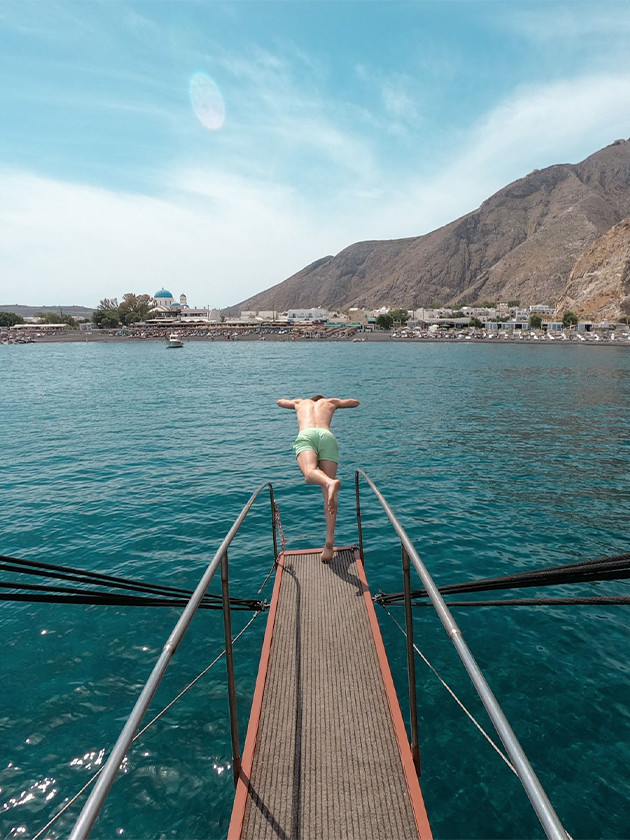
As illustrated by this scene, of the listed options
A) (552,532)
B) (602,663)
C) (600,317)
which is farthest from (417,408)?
(600,317)

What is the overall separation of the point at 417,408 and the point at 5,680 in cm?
2745

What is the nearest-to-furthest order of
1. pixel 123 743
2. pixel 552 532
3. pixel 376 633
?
pixel 123 743, pixel 376 633, pixel 552 532

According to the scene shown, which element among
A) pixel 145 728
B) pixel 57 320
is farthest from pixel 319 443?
pixel 57 320

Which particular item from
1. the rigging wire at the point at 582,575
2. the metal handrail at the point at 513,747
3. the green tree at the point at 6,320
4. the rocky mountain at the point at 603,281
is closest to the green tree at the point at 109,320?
the green tree at the point at 6,320

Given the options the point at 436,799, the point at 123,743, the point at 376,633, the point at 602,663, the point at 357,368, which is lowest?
the point at 357,368

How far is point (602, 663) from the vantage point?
6.71m

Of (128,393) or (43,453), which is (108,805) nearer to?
(43,453)

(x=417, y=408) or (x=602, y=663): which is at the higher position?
(x=602, y=663)

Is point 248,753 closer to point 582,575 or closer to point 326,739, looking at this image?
point 326,739

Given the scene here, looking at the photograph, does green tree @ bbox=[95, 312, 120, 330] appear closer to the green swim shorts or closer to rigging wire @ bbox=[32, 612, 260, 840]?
rigging wire @ bbox=[32, 612, 260, 840]

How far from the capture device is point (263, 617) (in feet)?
25.5

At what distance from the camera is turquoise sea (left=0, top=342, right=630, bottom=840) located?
4.81m

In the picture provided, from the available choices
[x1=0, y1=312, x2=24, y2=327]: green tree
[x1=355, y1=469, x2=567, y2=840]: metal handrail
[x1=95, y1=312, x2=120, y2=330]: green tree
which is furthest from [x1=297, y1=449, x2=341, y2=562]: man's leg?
[x1=0, y1=312, x2=24, y2=327]: green tree

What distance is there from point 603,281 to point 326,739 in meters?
146
